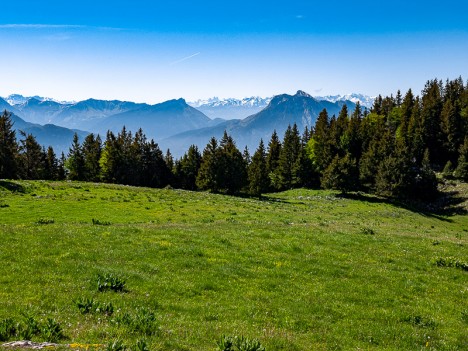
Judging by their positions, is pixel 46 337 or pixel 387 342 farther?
pixel 387 342

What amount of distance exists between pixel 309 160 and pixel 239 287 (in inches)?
3293

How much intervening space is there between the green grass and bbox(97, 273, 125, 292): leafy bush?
0.88 feet

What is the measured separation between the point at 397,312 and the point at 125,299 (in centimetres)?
1013

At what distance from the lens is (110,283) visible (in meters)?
13.2

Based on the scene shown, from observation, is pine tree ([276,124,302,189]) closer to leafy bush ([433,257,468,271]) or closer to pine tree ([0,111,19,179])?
pine tree ([0,111,19,179])

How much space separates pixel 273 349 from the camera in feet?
31.6

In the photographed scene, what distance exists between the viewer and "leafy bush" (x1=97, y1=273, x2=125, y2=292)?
1312cm

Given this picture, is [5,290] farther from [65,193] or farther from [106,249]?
[65,193]

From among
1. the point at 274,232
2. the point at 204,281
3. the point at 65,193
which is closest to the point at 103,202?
the point at 65,193

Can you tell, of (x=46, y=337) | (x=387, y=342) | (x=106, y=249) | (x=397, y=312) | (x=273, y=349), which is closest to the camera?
(x=46, y=337)

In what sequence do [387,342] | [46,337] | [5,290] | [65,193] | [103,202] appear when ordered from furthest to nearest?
1. [65,193]
2. [103,202]
3. [5,290]
4. [387,342]
5. [46,337]

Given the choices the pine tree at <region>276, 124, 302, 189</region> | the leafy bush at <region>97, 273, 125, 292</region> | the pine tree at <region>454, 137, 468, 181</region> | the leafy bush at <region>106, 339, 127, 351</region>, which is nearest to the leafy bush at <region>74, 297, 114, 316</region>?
the leafy bush at <region>97, 273, 125, 292</region>

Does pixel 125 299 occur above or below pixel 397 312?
above

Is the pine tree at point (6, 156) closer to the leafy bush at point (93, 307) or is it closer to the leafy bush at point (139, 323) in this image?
the leafy bush at point (93, 307)
